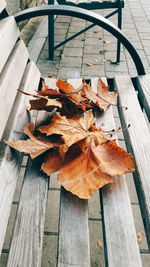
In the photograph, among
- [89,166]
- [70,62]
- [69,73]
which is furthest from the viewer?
[70,62]

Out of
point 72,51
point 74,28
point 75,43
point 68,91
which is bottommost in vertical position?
point 68,91

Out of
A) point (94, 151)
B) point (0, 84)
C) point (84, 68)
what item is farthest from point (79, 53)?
point (94, 151)

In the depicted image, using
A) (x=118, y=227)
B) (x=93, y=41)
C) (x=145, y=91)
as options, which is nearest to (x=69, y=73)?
(x=93, y=41)

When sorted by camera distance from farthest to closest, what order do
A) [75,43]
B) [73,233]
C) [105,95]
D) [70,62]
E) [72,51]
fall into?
1. [75,43]
2. [72,51]
3. [70,62]
4. [105,95]
5. [73,233]

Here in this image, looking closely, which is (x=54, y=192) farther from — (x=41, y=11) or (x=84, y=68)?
(x=84, y=68)

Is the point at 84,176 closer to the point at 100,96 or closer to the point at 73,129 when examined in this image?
the point at 73,129

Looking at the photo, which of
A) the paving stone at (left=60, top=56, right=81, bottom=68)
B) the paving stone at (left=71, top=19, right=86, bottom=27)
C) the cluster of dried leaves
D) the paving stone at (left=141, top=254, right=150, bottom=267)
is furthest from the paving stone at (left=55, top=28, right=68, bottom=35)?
the paving stone at (left=141, top=254, right=150, bottom=267)
